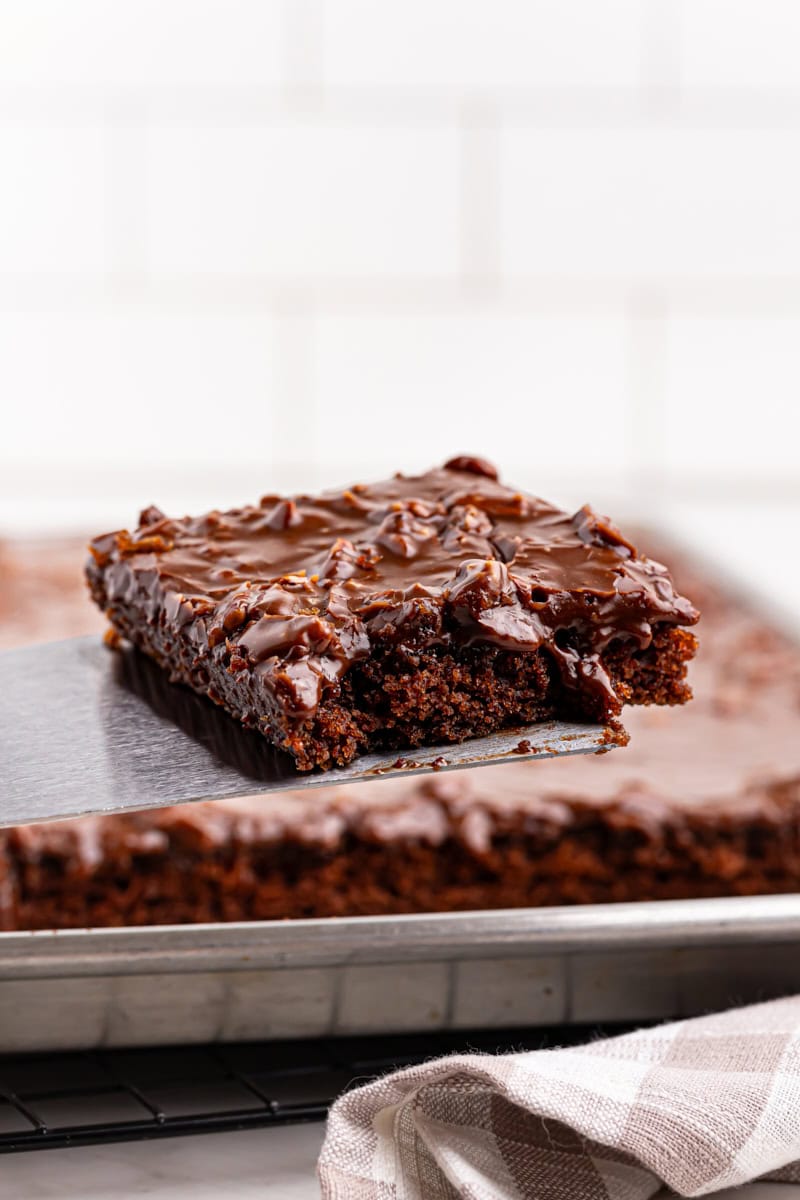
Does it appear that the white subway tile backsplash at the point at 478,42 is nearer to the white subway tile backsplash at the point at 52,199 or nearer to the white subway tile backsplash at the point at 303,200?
the white subway tile backsplash at the point at 303,200

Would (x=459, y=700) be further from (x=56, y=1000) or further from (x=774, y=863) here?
(x=774, y=863)

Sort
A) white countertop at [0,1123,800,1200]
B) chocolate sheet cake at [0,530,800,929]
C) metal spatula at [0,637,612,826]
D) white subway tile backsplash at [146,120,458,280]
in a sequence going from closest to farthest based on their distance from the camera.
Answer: metal spatula at [0,637,612,826]
white countertop at [0,1123,800,1200]
chocolate sheet cake at [0,530,800,929]
white subway tile backsplash at [146,120,458,280]

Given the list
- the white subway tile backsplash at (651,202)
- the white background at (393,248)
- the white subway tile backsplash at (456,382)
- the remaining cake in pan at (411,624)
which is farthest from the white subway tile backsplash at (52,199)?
the remaining cake in pan at (411,624)

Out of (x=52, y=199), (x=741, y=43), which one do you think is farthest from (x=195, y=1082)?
(x=741, y=43)

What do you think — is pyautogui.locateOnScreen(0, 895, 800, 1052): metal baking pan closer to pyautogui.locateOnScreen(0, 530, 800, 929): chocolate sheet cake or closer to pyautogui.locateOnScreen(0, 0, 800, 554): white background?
pyautogui.locateOnScreen(0, 530, 800, 929): chocolate sheet cake

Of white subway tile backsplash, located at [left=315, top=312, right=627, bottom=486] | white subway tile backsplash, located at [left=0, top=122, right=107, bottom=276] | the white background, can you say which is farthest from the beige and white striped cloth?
white subway tile backsplash, located at [left=0, top=122, right=107, bottom=276]

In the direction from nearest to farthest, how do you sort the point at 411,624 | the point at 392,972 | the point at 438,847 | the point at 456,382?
the point at 411,624 → the point at 392,972 → the point at 438,847 → the point at 456,382

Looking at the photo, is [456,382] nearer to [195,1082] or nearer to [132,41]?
[132,41]
